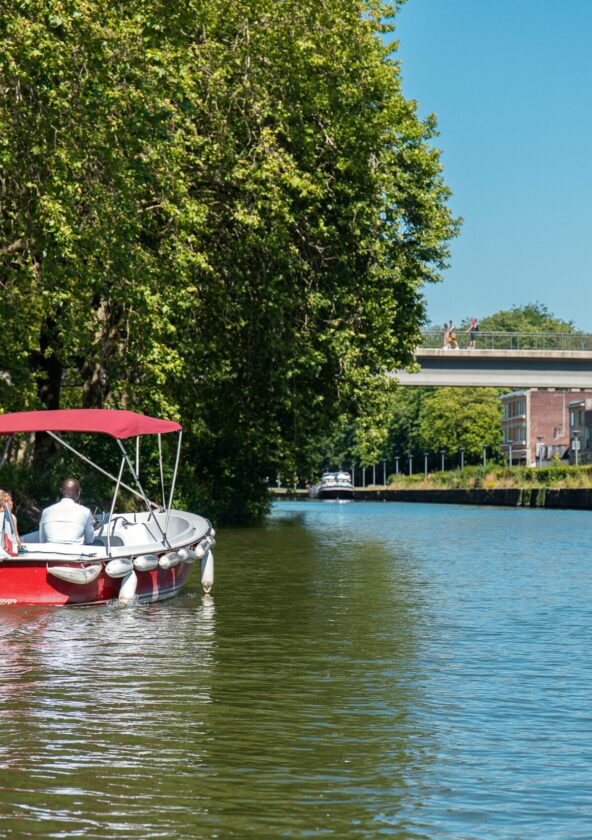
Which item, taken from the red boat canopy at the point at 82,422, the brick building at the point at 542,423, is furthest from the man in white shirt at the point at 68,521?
the brick building at the point at 542,423

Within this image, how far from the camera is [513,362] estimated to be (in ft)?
221

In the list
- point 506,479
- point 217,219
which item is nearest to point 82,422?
point 217,219

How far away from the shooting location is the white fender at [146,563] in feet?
63.7

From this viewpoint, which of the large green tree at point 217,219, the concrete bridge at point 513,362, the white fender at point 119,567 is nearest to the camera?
the white fender at point 119,567

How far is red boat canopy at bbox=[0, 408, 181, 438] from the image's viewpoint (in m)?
20.4

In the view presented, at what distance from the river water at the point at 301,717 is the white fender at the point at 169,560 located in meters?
0.57

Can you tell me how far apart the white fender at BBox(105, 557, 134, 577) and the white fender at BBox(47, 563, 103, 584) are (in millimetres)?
244

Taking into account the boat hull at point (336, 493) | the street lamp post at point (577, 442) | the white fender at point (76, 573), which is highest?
the street lamp post at point (577, 442)

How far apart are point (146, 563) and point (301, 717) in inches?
345

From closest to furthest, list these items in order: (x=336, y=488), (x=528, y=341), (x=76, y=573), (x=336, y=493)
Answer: (x=76, y=573), (x=528, y=341), (x=336, y=488), (x=336, y=493)

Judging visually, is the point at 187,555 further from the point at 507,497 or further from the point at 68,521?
the point at 507,497

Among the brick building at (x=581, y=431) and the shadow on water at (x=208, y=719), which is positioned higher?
the brick building at (x=581, y=431)

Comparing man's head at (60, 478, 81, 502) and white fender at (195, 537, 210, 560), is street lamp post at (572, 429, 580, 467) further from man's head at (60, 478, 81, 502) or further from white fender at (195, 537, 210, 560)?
man's head at (60, 478, 81, 502)

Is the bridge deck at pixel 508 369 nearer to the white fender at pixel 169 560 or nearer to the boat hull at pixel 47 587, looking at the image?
the white fender at pixel 169 560
